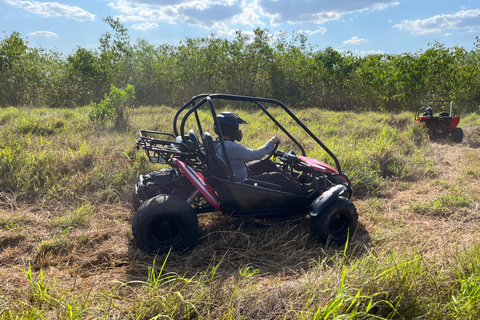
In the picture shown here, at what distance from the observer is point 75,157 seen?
4949 millimetres

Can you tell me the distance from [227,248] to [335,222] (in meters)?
1.14

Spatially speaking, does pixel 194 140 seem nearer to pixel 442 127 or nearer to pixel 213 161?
pixel 213 161

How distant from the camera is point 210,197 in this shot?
3129mm

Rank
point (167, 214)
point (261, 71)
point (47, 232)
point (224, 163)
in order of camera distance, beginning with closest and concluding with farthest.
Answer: point (167, 214) < point (224, 163) < point (47, 232) < point (261, 71)

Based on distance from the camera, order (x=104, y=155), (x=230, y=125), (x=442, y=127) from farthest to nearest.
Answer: (x=442, y=127), (x=104, y=155), (x=230, y=125)

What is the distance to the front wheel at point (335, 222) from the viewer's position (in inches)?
129

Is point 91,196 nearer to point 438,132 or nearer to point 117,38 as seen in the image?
point 438,132

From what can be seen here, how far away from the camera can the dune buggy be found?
2.96 metres

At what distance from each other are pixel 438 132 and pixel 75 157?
28.1ft

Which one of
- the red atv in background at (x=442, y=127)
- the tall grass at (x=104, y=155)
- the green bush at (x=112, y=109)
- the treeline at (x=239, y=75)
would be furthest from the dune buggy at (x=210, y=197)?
the treeline at (x=239, y=75)

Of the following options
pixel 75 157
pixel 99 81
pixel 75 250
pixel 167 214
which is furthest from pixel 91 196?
pixel 99 81

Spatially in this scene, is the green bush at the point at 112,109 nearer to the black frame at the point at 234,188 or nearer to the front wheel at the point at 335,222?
the black frame at the point at 234,188

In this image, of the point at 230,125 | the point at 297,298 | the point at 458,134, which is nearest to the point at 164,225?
the point at 230,125

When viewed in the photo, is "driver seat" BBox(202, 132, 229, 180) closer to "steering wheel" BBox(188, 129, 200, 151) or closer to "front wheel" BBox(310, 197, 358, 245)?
"steering wheel" BBox(188, 129, 200, 151)
